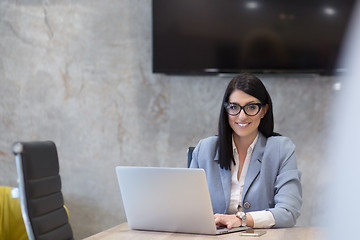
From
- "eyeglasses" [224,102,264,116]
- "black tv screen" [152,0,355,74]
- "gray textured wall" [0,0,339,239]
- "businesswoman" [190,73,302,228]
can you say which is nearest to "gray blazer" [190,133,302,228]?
"businesswoman" [190,73,302,228]

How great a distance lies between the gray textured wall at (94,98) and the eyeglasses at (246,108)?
3.92ft

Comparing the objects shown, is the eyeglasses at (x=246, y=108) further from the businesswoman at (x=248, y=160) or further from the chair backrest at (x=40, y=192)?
the chair backrest at (x=40, y=192)

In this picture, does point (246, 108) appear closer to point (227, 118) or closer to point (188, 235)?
point (227, 118)

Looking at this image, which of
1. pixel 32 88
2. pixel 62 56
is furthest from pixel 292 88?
pixel 32 88

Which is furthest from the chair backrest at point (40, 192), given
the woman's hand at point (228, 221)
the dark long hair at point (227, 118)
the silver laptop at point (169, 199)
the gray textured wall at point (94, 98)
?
the gray textured wall at point (94, 98)

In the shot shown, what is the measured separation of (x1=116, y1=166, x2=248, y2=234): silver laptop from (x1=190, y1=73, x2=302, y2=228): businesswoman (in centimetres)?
33

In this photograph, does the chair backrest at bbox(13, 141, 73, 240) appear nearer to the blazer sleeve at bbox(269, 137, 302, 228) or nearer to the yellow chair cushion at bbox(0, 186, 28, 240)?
the blazer sleeve at bbox(269, 137, 302, 228)

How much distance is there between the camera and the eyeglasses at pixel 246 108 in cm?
210

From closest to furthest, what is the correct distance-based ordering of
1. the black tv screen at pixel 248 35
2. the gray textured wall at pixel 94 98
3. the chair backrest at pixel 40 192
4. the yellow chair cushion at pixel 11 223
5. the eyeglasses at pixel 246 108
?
the chair backrest at pixel 40 192
the eyeglasses at pixel 246 108
the yellow chair cushion at pixel 11 223
the black tv screen at pixel 248 35
the gray textured wall at pixel 94 98

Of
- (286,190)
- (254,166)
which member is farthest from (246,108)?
(286,190)

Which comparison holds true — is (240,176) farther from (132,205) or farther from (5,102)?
(5,102)

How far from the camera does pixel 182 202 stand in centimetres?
159

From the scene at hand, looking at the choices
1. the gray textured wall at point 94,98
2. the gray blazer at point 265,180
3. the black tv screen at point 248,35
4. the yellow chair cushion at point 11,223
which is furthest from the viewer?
the gray textured wall at point 94,98

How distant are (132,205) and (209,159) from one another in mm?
580
